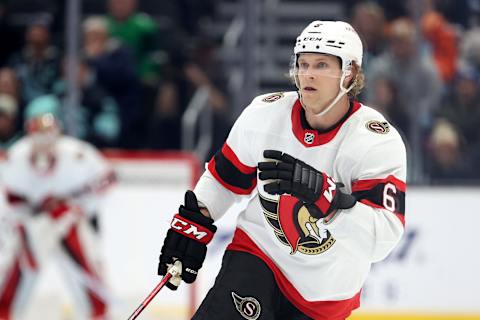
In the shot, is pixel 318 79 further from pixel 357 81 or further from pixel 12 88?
pixel 12 88

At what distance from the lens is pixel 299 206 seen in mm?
3402

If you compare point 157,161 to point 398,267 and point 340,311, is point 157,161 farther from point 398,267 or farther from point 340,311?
point 340,311

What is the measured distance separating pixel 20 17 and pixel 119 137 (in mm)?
1039

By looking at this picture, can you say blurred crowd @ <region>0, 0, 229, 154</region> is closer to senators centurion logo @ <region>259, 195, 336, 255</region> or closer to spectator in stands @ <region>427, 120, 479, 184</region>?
spectator in stands @ <region>427, 120, 479, 184</region>

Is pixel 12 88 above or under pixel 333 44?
under

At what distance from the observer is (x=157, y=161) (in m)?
7.20

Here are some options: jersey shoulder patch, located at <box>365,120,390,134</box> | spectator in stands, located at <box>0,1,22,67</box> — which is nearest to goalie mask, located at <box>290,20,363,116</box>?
jersey shoulder patch, located at <box>365,120,390,134</box>

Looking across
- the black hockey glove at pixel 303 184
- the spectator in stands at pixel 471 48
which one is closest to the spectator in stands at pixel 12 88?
the spectator in stands at pixel 471 48

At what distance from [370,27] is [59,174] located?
81.0 inches

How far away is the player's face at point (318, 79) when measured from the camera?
3391mm

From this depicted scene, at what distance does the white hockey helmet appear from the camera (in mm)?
3404

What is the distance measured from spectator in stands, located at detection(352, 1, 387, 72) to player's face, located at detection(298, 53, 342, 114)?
3777 mm

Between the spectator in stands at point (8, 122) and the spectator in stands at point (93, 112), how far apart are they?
295mm

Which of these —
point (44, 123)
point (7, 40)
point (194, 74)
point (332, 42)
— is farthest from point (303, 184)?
point (7, 40)
